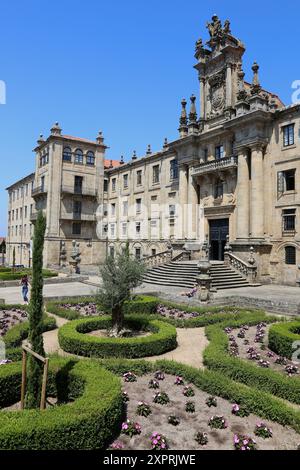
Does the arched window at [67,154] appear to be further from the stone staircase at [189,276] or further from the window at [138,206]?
the stone staircase at [189,276]

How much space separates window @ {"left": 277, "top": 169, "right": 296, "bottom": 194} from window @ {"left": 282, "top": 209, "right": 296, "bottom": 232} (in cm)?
164

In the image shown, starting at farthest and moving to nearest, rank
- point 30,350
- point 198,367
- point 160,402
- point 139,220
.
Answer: point 139,220 < point 198,367 < point 160,402 < point 30,350

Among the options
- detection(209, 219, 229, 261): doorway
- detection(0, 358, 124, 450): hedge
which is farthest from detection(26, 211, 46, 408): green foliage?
detection(209, 219, 229, 261): doorway

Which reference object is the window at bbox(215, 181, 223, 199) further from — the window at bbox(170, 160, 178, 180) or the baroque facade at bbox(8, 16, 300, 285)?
the window at bbox(170, 160, 178, 180)

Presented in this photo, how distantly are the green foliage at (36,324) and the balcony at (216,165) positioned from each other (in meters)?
23.5

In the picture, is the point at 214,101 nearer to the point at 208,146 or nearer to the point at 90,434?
the point at 208,146

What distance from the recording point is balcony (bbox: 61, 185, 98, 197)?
42244 mm

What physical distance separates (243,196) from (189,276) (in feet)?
26.2

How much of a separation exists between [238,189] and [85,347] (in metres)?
20.8

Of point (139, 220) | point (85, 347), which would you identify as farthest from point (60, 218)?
point (85, 347)

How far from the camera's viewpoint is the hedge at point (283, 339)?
9781 millimetres

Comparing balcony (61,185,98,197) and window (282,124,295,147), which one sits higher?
window (282,124,295,147)

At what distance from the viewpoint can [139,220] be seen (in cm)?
4125

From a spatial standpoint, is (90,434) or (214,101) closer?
A: (90,434)
